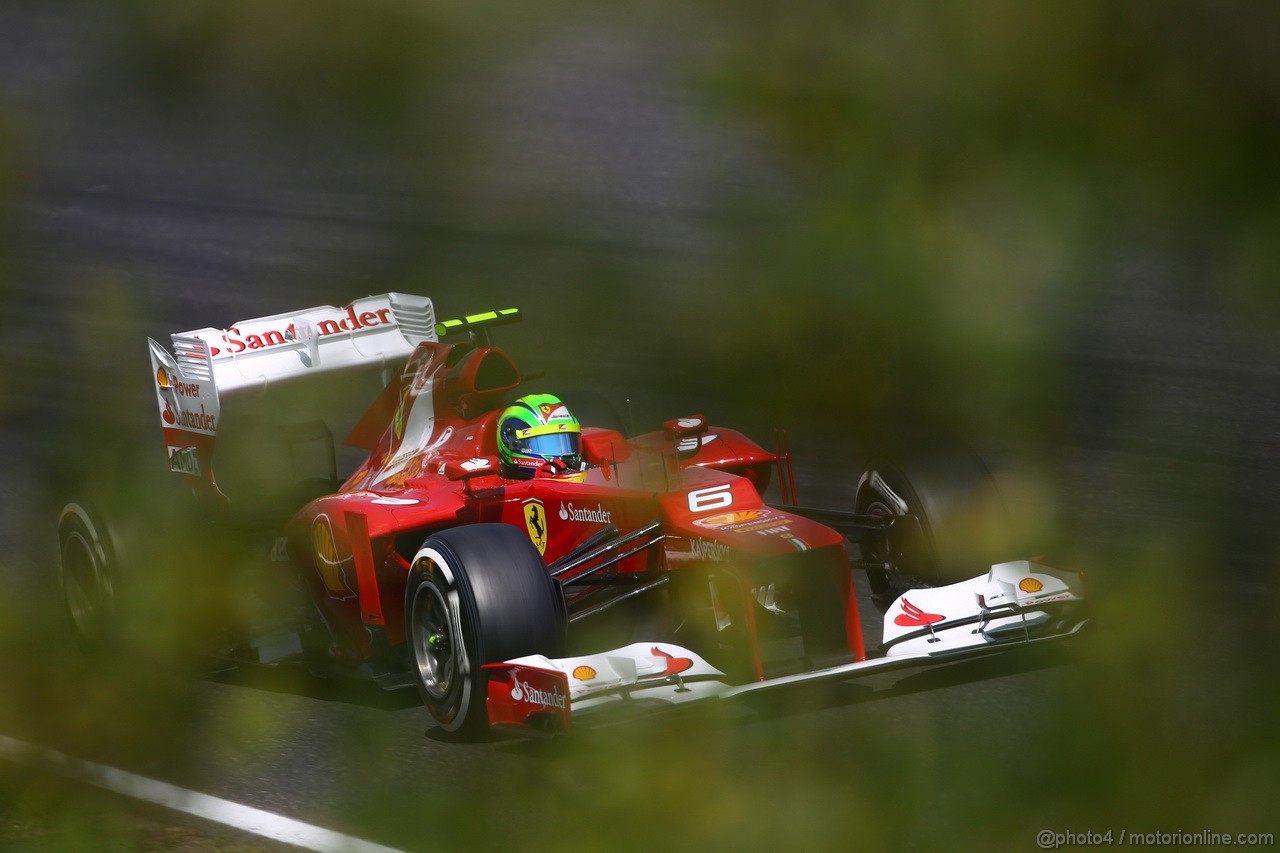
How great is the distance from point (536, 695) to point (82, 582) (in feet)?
7.07

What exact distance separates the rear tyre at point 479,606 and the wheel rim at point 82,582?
55.1 inches

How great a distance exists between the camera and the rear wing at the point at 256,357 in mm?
5008

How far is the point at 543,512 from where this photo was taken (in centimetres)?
453

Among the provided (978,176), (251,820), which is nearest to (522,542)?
(251,820)

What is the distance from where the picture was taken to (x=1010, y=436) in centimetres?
173

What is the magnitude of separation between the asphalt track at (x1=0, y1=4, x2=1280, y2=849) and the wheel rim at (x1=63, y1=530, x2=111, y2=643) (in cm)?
140

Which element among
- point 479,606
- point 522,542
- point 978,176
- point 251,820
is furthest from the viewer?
point 522,542

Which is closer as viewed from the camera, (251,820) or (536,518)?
(251,820)

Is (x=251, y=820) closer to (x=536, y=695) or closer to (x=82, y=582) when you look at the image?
(x=536, y=695)

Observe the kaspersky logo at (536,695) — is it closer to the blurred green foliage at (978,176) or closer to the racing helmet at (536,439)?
the racing helmet at (536,439)

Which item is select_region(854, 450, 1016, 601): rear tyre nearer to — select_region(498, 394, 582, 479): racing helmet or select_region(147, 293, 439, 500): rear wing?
select_region(498, 394, 582, 479): racing helmet

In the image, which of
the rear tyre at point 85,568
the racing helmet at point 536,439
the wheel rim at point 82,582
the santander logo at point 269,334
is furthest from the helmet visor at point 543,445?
the wheel rim at point 82,582

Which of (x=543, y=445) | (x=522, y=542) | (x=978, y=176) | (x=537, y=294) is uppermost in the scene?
(x=978, y=176)

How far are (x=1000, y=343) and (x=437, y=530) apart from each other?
3075 millimetres
